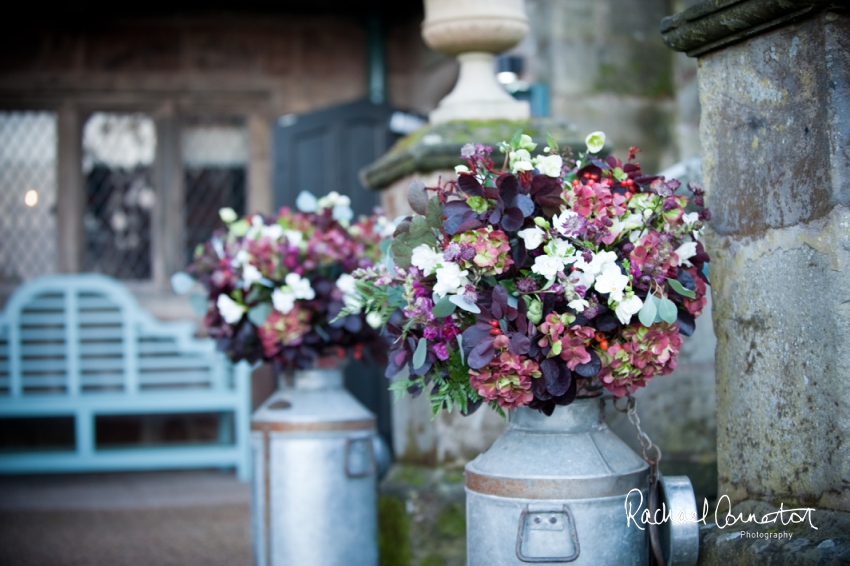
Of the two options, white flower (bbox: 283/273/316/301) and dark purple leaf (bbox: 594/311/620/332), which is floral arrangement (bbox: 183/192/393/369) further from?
dark purple leaf (bbox: 594/311/620/332)

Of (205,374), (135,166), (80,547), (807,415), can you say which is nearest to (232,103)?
(135,166)

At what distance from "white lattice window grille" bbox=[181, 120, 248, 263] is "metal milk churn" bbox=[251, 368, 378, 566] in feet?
12.3

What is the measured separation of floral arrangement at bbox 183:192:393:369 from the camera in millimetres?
2436


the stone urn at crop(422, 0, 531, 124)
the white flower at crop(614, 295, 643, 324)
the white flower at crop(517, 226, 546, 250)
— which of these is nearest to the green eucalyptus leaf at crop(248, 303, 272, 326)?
the stone urn at crop(422, 0, 531, 124)

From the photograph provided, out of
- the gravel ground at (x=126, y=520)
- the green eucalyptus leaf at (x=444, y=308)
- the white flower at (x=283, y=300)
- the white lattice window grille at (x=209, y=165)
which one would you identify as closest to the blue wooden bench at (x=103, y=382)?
the gravel ground at (x=126, y=520)

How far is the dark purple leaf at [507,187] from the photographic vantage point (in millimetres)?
1587

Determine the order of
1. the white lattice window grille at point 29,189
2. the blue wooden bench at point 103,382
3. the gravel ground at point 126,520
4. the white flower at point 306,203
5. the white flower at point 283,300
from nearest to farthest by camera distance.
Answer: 1. the white flower at point 283,300
2. the white flower at point 306,203
3. the gravel ground at point 126,520
4. the blue wooden bench at point 103,382
5. the white lattice window grille at point 29,189

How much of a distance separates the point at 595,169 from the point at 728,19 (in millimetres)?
372

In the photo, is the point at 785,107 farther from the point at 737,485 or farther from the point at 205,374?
the point at 205,374

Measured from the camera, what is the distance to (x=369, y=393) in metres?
4.68

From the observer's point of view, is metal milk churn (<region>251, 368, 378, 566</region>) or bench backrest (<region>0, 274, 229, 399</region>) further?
bench backrest (<region>0, 274, 229, 399</region>)

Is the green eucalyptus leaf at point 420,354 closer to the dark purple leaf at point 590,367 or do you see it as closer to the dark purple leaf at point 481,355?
the dark purple leaf at point 481,355

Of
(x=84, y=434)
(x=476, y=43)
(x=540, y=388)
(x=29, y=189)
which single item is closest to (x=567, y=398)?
(x=540, y=388)
